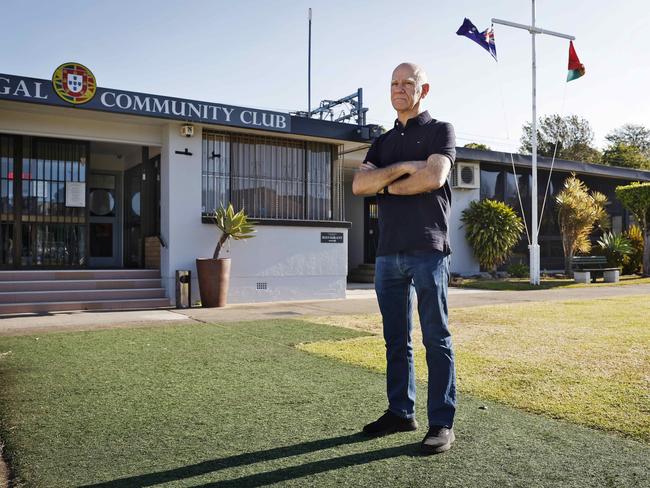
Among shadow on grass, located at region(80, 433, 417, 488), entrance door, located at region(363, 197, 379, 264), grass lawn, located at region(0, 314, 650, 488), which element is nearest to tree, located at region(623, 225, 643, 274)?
entrance door, located at region(363, 197, 379, 264)

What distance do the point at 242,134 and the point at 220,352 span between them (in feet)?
21.1

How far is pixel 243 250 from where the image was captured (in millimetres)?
10688

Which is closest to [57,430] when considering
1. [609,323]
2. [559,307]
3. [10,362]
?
[10,362]

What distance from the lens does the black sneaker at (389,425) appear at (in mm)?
2904

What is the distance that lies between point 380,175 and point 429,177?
260mm

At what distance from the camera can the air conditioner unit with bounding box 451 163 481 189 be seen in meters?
16.7

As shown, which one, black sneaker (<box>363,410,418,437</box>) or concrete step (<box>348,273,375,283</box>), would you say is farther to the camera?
concrete step (<box>348,273,375,283</box>)

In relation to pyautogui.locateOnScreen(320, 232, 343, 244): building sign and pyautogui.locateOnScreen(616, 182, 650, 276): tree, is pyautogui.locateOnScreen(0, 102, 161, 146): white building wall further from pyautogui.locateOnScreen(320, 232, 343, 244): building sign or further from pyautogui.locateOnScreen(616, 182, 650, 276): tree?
pyautogui.locateOnScreen(616, 182, 650, 276): tree

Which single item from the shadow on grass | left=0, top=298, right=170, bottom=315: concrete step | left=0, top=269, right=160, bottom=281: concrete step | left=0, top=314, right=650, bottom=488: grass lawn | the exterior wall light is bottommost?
the shadow on grass

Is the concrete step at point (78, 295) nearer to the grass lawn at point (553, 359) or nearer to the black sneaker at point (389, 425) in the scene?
the grass lawn at point (553, 359)

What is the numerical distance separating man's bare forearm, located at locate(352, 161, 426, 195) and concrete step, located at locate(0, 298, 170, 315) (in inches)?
289

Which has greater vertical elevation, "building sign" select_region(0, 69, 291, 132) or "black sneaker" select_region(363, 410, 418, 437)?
"building sign" select_region(0, 69, 291, 132)

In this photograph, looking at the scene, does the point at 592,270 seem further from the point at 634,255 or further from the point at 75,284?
the point at 75,284

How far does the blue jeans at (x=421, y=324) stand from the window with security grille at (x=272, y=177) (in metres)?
8.01
